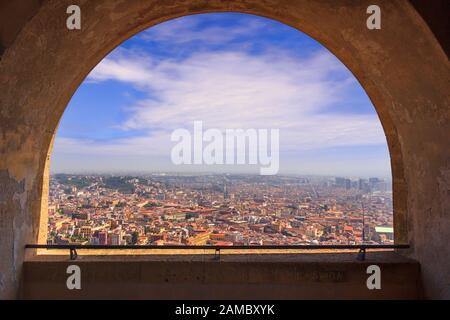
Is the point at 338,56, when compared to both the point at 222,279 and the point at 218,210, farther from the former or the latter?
the point at 222,279

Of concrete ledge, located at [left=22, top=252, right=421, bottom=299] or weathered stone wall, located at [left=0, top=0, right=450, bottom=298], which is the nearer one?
weathered stone wall, located at [left=0, top=0, right=450, bottom=298]

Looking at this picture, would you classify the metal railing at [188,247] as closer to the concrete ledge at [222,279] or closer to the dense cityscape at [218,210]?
the concrete ledge at [222,279]

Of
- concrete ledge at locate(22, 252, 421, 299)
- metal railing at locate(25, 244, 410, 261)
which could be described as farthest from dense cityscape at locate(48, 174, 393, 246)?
concrete ledge at locate(22, 252, 421, 299)

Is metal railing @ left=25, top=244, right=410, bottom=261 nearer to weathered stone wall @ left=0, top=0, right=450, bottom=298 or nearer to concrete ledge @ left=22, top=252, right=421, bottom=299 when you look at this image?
concrete ledge @ left=22, top=252, right=421, bottom=299

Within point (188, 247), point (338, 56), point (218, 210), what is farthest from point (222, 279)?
point (338, 56)

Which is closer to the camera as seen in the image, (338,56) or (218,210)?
(338,56)

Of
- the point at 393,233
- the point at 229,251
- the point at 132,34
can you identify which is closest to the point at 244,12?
the point at 132,34
